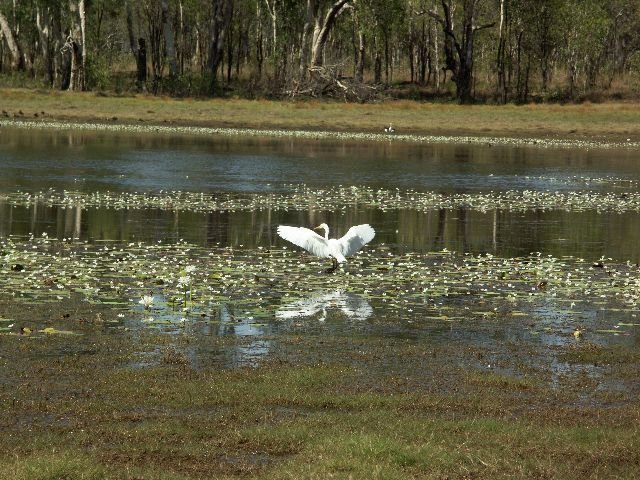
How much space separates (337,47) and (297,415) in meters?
116

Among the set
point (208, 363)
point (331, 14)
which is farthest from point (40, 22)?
point (208, 363)

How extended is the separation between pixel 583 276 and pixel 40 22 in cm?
8097

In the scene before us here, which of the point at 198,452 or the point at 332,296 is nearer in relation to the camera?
the point at 198,452

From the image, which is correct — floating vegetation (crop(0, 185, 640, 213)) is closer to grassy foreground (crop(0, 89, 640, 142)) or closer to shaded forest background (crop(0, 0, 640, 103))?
grassy foreground (crop(0, 89, 640, 142))

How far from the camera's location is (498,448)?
967cm

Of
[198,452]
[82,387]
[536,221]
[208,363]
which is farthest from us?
[536,221]

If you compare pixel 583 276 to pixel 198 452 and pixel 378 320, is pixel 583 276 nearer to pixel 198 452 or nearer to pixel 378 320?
pixel 378 320

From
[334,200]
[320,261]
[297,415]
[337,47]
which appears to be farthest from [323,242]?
[337,47]

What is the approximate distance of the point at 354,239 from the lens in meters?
19.5

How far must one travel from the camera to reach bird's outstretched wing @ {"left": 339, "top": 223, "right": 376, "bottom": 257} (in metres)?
19.2

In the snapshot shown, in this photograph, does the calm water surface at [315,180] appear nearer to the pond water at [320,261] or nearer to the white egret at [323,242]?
the pond water at [320,261]

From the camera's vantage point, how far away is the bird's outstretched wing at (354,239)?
19.2 m

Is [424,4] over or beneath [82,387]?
over

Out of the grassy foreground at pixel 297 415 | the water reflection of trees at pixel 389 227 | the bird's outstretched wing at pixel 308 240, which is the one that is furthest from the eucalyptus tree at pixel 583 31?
the grassy foreground at pixel 297 415
